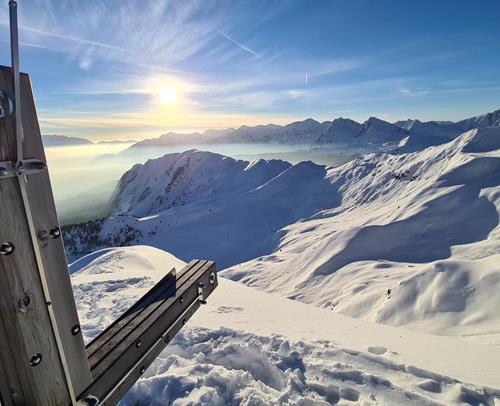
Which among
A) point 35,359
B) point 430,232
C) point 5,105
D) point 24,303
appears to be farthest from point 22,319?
point 430,232

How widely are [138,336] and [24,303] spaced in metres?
1.17

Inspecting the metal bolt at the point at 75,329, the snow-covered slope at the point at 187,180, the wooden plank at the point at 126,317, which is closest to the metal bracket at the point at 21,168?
the metal bolt at the point at 75,329

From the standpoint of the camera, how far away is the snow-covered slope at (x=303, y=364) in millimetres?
3289

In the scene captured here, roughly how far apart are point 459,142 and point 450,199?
77.5 feet

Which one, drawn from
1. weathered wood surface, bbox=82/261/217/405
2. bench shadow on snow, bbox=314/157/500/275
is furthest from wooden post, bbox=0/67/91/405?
bench shadow on snow, bbox=314/157/500/275

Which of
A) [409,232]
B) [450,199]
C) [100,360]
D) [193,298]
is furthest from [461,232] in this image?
[100,360]

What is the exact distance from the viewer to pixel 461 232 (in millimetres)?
19719

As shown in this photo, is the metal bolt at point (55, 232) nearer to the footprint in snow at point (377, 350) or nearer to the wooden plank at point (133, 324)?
the wooden plank at point (133, 324)

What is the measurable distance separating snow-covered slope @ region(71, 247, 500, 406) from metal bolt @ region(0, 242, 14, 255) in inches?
96.8

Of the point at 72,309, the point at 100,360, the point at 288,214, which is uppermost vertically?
the point at 72,309

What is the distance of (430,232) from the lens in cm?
2050

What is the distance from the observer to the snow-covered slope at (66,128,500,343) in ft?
33.9

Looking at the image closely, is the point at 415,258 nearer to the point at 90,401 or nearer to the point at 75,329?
the point at 90,401

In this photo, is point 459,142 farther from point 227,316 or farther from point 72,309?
point 72,309
